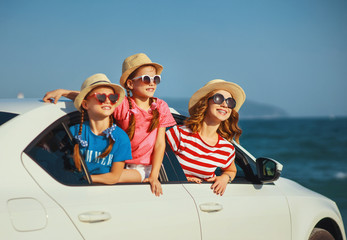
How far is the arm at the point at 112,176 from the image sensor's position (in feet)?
8.99

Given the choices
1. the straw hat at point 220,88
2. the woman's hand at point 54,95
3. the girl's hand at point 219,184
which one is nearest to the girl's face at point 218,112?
the straw hat at point 220,88

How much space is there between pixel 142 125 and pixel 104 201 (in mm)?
1066

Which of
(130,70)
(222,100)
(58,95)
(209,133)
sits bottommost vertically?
(209,133)

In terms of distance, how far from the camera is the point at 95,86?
9.77 feet

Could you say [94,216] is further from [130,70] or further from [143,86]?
[130,70]

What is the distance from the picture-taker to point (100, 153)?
9.57ft

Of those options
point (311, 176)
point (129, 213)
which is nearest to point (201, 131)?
point (129, 213)

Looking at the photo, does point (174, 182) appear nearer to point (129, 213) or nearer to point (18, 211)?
point (129, 213)

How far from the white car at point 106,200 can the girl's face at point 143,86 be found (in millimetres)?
491

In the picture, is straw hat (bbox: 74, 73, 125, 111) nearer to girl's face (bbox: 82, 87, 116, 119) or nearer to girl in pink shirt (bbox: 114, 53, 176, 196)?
girl's face (bbox: 82, 87, 116, 119)

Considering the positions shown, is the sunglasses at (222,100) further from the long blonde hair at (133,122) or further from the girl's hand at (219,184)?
the girl's hand at (219,184)

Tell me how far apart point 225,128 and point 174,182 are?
1.03 m

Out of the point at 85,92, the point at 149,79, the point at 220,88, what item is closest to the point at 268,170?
the point at 220,88

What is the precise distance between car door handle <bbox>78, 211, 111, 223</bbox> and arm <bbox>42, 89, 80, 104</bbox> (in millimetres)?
779
